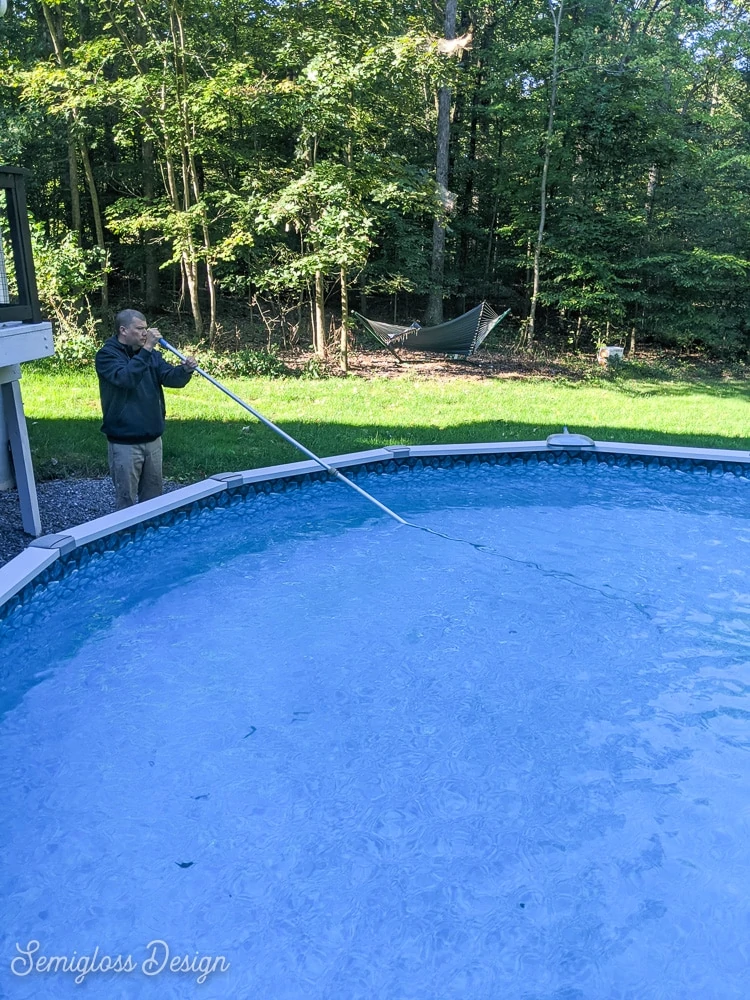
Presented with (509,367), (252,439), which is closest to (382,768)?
(252,439)

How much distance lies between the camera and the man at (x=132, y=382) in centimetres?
434

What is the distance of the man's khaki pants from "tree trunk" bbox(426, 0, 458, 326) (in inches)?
313

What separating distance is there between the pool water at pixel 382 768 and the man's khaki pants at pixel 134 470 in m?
0.35

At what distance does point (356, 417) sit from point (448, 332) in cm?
315

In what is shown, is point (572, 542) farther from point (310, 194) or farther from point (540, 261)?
point (540, 261)

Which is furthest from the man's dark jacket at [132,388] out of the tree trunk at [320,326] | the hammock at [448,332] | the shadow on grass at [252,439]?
the tree trunk at [320,326]

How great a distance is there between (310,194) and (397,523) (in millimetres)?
5333

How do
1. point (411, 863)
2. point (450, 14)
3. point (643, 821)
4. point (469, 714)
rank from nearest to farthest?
point (411, 863)
point (643, 821)
point (469, 714)
point (450, 14)

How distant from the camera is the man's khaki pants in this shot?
4684 millimetres

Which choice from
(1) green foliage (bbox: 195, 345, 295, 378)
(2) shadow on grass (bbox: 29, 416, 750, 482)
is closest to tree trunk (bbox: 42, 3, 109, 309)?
(1) green foliage (bbox: 195, 345, 295, 378)

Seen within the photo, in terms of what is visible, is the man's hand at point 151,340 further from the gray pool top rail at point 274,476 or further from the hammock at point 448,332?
the hammock at point 448,332


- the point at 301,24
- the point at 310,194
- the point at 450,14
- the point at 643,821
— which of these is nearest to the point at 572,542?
the point at 643,821

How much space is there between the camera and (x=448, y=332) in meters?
10.2

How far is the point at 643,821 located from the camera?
291 cm
